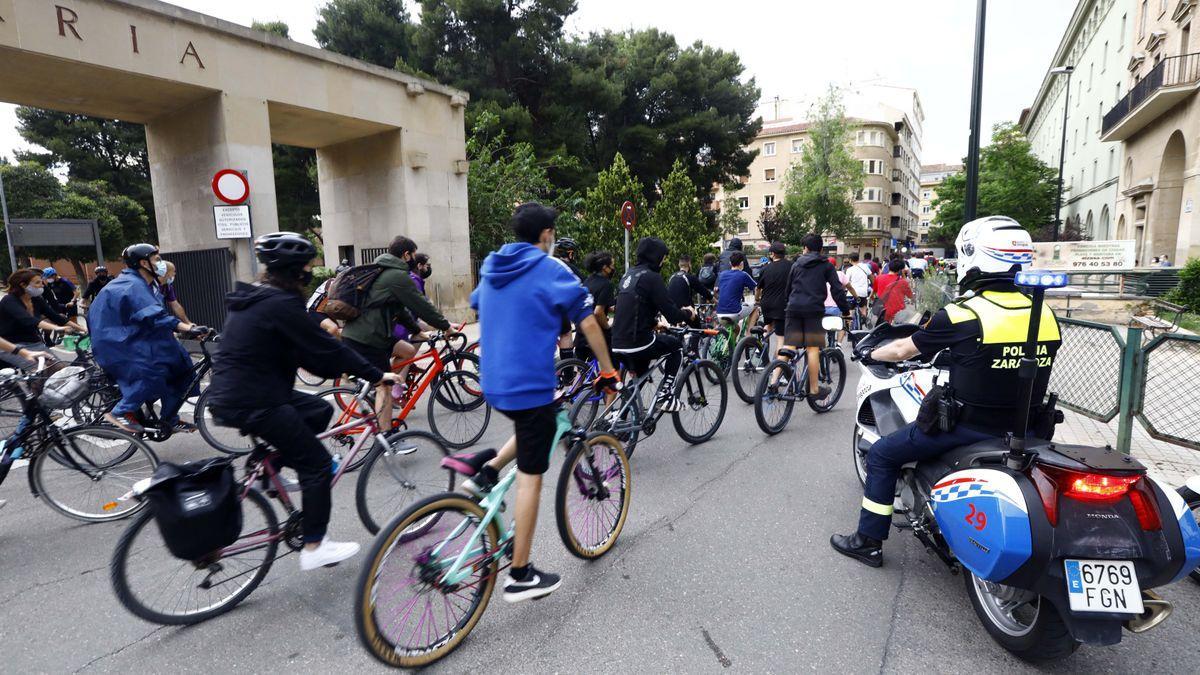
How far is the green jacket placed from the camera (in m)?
5.18

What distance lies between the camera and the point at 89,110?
11.5m

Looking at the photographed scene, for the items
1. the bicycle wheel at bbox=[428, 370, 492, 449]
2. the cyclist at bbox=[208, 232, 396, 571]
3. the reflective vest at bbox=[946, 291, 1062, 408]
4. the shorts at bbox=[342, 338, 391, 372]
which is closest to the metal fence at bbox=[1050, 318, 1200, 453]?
the reflective vest at bbox=[946, 291, 1062, 408]

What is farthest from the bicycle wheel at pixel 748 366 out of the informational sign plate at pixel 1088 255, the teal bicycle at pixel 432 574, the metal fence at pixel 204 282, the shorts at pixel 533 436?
the informational sign plate at pixel 1088 255

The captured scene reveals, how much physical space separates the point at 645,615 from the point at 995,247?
2.36 m

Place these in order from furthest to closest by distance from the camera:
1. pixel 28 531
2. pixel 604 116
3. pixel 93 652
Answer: pixel 604 116
pixel 28 531
pixel 93 652

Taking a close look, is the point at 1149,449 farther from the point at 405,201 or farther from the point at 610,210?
the point at 405,201

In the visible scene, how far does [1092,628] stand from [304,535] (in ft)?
10.9

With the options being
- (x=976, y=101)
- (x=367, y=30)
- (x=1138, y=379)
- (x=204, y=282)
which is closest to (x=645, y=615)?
(x=1138, y=379)

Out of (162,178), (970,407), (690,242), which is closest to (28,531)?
(970,407)

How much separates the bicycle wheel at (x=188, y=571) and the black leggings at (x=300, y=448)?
213 mm

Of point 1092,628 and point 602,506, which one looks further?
point 602,506

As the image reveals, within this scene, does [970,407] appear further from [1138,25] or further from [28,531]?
[1138,25]

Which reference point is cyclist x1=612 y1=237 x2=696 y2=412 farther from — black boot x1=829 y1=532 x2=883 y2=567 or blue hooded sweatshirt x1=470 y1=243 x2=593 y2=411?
blue hooded sweatshirt x1=470 y1=243 x2=593 y2=411

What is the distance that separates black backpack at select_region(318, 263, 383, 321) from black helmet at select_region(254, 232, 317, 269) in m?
2.14
